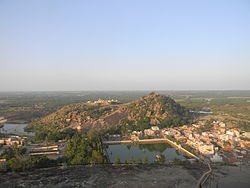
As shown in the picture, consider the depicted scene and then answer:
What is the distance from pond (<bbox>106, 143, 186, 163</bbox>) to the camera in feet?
103

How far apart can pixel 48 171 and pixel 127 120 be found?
1306 inches

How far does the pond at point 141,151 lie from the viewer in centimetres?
3129

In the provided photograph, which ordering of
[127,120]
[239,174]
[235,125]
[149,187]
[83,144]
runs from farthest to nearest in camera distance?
[127,120], [235,125], [83,144], [239,174], [149,187]

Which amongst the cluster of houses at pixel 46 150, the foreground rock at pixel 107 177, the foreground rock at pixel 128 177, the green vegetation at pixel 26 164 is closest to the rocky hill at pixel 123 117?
the cluster of houses at pixel 46 150

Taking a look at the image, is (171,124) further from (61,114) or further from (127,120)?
(61,114)

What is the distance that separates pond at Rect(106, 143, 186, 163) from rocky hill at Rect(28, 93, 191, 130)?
38.9ft

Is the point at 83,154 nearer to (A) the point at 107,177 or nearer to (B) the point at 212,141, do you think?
(A) the point at 107,177

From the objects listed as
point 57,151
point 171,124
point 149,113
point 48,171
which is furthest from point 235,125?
point 48,171

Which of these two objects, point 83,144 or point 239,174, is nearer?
point 239,174

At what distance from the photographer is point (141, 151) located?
34844mm

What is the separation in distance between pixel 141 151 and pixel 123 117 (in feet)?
80.0

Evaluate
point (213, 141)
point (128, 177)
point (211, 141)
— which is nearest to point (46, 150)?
point (128, 177)

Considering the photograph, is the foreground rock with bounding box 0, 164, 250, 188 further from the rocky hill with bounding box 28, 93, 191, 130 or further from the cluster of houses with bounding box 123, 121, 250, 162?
the rocky hill with bounding box 28, 93, 191, 130

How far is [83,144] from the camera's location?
3116cm
